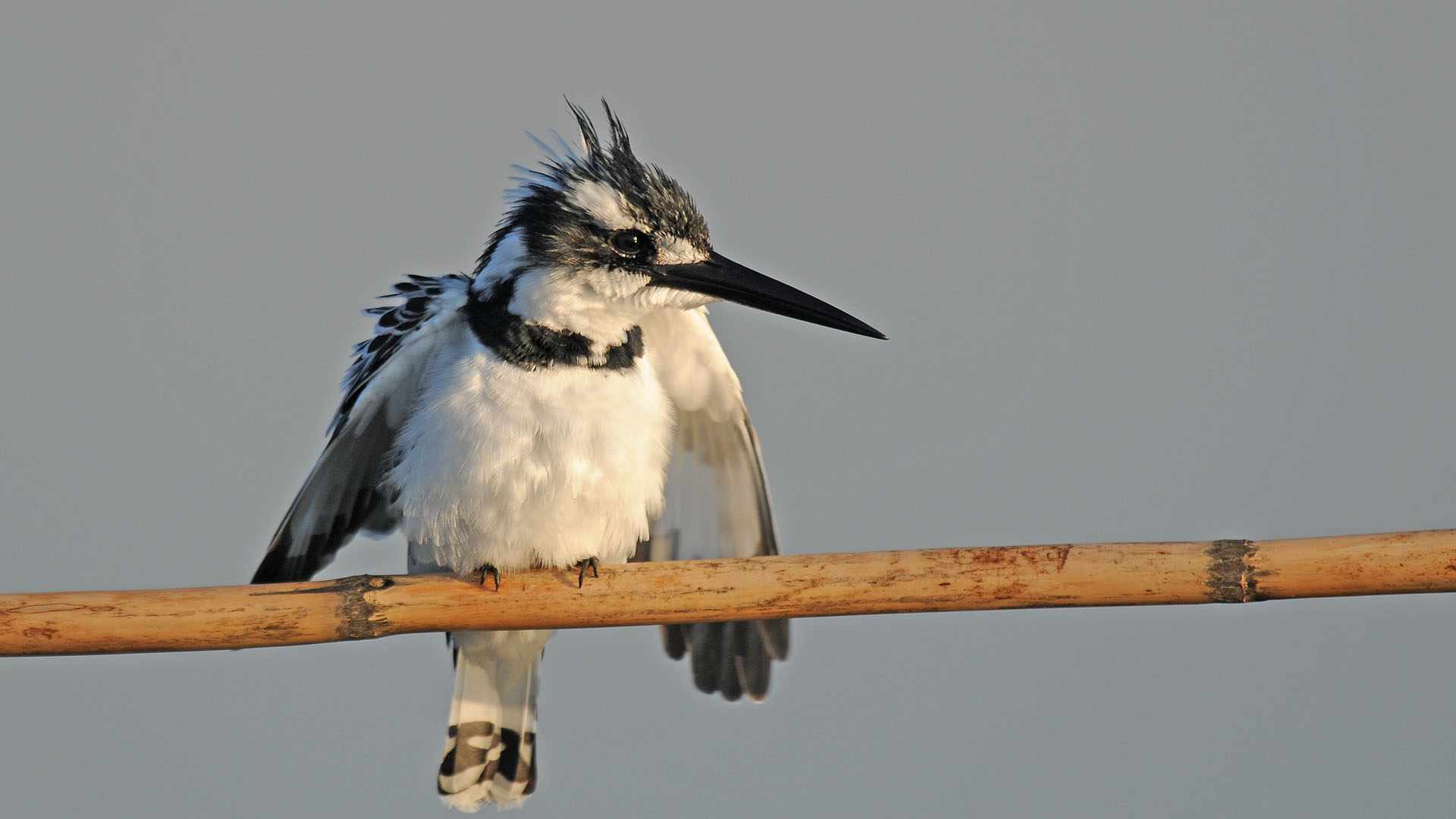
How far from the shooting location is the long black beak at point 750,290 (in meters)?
1.63

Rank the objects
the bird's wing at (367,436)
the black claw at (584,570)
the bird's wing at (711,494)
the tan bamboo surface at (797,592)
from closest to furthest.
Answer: the tan bamboo surface at (797,592) → the black claw at (584,570) → the bird's wing at (367,436) → the bird's wing at (711,494)

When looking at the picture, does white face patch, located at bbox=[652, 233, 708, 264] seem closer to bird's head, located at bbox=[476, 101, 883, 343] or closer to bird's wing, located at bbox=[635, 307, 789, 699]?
bird's head, located at bbox=[476, 101, 883, 343]

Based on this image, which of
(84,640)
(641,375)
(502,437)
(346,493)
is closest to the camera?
(84,640)

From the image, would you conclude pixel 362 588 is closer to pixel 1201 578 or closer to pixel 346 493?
pixel 346 493

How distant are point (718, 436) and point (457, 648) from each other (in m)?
0.58

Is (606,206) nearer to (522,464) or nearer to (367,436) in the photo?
(522,464)

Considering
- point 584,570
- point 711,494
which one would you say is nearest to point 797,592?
point 584,570

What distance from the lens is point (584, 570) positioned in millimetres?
1617

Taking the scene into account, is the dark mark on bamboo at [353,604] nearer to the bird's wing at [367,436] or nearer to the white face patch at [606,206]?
the bird's wing at [367,436]

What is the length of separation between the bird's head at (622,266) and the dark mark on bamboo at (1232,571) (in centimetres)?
53

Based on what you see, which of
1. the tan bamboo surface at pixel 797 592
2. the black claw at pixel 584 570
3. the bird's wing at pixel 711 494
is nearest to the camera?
the tan bamboo surface at pixel 797 592

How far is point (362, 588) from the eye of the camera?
1.45 metres

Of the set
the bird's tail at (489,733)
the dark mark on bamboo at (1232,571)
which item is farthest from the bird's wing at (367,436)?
the dark mark on bamboo at (1232,571)

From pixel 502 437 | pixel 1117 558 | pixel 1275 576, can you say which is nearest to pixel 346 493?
pixel 502 437
